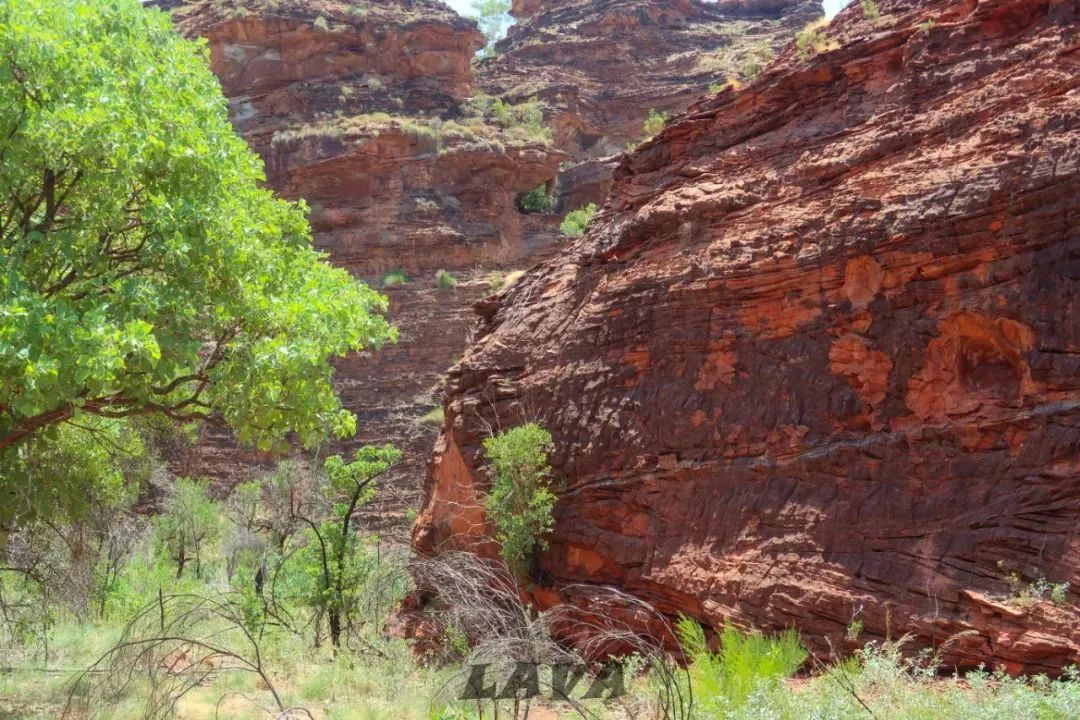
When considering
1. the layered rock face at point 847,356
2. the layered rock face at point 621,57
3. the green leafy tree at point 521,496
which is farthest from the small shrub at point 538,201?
the green leafy tree at point 521,496

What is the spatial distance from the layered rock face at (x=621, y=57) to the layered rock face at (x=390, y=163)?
6.17m

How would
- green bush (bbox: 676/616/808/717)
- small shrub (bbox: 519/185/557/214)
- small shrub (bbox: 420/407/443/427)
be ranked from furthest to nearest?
small shrub (bbox: 519/185/557/214) < small shrub (bbox: 420/407/443/427) < green bush (bbox: 676/616/808/717)

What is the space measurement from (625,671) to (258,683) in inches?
173

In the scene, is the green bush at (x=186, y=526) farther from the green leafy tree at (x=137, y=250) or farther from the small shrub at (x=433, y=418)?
the green leafy tree at (x=137, y=250)

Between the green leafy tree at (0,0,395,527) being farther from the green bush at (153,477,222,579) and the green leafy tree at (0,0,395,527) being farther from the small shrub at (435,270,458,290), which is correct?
the small shrub at (435,270,458,290)

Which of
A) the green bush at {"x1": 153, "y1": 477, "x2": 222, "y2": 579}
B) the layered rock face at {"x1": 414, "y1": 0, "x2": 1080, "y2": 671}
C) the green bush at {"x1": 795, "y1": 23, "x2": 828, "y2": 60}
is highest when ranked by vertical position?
the green bush at {"x1": 795, "y1": 23, "x2": 828, "y2": 60}

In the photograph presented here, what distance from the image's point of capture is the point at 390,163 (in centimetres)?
3869

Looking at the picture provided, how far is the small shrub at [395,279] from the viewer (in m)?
37.2

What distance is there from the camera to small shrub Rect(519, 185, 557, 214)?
42188mm

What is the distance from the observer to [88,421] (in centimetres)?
1132

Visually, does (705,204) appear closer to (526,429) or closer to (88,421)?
(526,429)

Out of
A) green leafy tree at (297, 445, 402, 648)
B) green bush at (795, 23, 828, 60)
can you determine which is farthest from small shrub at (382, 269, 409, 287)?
green bush at (795, 23, 828, 60)

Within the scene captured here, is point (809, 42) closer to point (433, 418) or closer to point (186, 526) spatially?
point (186, 526)

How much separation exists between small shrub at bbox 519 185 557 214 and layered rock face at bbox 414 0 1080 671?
1062 inches
